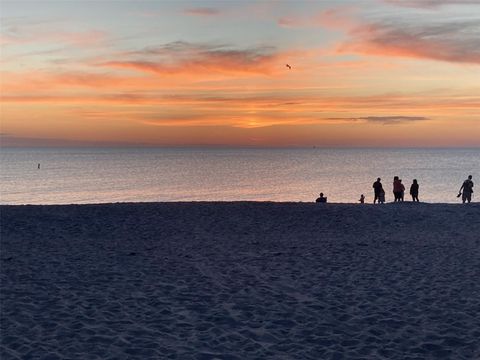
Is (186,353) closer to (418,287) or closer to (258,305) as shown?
(258,305)

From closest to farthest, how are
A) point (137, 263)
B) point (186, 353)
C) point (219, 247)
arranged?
1. point (186, 353)
2. point (137, 263)
3. point (219, 247)

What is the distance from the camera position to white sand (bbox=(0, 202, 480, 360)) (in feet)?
27.1

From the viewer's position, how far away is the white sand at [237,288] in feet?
27.1

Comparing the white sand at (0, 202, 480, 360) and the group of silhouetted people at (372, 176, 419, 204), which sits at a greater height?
the group of silhouetted people at (372, 176, 419, 204)

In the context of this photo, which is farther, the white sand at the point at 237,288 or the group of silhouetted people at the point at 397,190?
the group of silhouetted people at the point at 397,190

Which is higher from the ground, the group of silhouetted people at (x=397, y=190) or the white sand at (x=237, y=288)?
the group of silhouetted people at (x=397, y=190)

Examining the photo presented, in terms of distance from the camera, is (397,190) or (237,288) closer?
(237,288)

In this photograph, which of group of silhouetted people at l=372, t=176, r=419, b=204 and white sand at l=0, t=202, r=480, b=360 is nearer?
white sand at l=0, t=202, r=480, b=360

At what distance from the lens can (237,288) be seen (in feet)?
38.2

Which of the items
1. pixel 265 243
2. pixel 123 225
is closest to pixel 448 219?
pixel 265 243

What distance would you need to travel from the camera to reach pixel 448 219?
2195 cm

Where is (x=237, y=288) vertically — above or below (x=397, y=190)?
below

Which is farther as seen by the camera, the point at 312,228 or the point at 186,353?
the point at 312,228

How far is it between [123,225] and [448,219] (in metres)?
13.3
